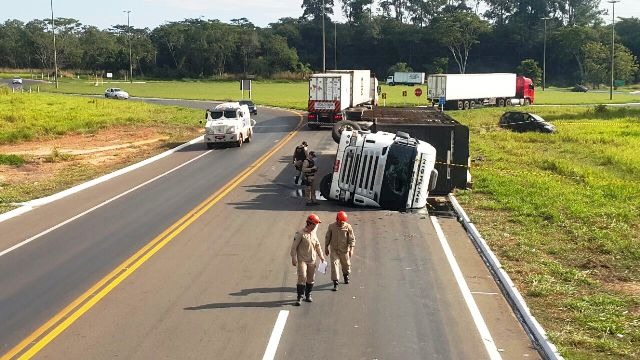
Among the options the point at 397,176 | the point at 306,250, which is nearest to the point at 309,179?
the point at 397,176

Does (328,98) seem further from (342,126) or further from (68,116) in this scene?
(68,116)

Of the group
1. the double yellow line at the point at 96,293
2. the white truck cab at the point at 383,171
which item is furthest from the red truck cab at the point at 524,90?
the double yellow line at the point at 96,293

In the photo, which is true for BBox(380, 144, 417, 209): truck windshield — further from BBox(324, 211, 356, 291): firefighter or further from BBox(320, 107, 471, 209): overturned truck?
BBox(324, 211, 356, 291): firefighter

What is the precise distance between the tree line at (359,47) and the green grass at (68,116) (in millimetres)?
85784

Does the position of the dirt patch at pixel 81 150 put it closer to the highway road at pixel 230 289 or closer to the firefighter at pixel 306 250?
the highway road at pixel 230 289

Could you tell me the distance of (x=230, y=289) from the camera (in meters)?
13.1

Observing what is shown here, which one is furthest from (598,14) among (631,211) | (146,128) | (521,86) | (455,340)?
(455,340)

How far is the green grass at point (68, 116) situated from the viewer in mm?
43938

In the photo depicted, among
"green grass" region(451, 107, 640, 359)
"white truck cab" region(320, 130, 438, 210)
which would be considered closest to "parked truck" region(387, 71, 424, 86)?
"green grass" region(451, 107, 640, 359)

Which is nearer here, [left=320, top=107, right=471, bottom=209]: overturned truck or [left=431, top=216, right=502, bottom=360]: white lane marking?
[left=431, top=216, right=502, bottom=360]: white lane marking

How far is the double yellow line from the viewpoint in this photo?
10.3m

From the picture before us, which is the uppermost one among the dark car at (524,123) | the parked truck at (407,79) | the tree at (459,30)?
the tree at (459,30)

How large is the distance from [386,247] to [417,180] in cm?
452

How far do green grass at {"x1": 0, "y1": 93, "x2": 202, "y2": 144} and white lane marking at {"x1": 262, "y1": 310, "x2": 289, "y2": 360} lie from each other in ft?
111
